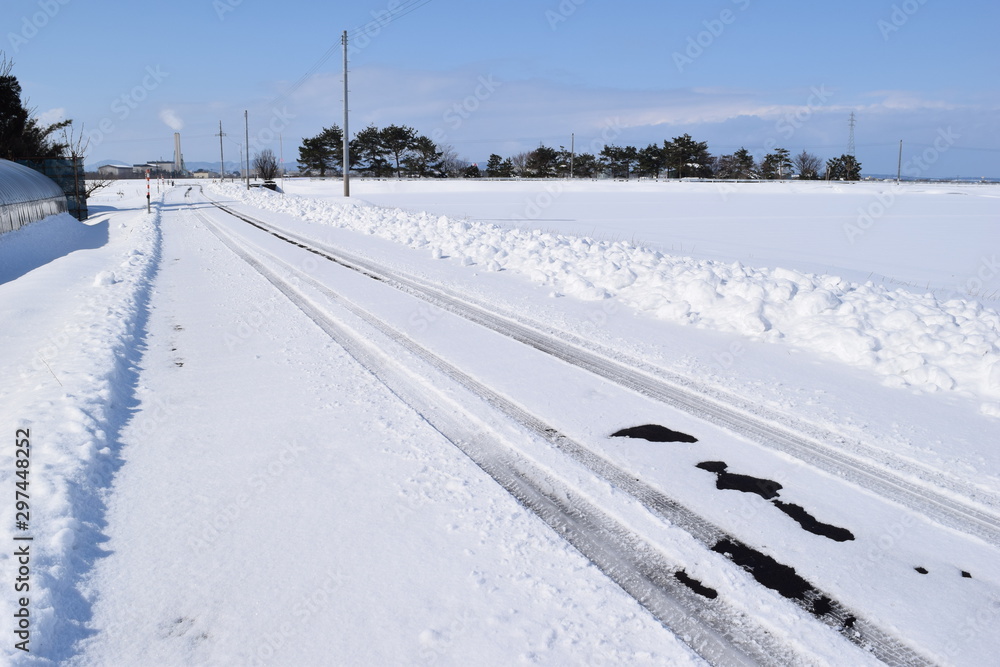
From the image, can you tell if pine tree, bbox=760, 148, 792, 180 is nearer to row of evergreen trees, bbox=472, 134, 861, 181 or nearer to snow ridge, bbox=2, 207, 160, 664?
row of evergreen trees, bbox=472, 134, 861, 181

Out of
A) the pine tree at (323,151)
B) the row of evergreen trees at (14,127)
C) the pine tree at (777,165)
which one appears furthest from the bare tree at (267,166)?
the pine tree at (777,165)

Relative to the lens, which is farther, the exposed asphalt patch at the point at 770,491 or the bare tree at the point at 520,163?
the bare tree at the point at 520,163

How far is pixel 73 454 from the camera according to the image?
13.4ft

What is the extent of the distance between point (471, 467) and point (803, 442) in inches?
98.1

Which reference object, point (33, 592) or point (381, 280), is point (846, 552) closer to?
point (33, 592)

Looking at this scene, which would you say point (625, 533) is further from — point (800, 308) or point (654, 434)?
point (800, 308)

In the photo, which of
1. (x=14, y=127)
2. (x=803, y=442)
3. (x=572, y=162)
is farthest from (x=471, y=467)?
(x=572, y=162)

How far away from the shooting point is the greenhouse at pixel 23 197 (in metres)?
17.4

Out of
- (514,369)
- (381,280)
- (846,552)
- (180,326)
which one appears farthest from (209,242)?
(846,552)

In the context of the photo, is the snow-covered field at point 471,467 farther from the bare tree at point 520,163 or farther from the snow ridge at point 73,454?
the bare tree at point 520,163

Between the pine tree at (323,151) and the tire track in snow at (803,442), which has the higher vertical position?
the pine tree at (323,151)

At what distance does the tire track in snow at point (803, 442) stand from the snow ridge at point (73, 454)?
4.10m

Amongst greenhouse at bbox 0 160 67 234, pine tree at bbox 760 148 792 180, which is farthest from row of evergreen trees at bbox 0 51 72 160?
pine tree at bbox 760 148 792 180

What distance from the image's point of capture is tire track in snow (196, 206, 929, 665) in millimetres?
2666
